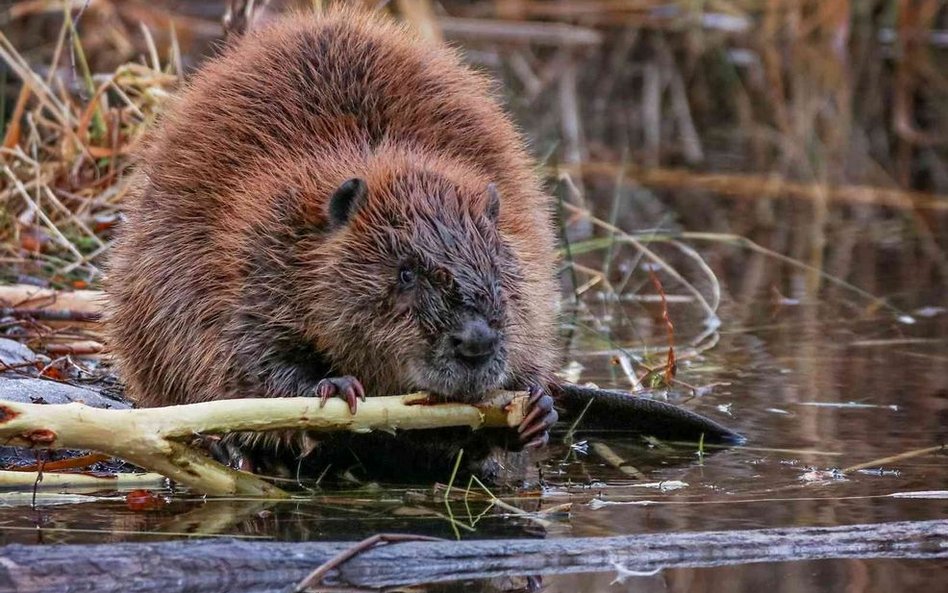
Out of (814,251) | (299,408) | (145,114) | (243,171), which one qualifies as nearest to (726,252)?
(814,251)

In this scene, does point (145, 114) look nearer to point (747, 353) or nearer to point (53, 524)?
point (747, 353)

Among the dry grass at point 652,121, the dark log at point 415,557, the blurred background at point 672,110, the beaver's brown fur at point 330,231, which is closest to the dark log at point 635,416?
the beaver's brown fur at point 330,231

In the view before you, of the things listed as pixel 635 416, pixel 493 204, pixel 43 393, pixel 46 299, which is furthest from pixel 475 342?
pixel 46 299

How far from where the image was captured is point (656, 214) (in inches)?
278

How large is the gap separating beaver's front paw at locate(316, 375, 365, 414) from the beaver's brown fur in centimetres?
11

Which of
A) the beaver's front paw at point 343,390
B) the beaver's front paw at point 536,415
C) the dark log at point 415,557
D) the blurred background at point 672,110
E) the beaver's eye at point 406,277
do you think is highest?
the beaver's eye at point 406,277

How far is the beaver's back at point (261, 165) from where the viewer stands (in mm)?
3588

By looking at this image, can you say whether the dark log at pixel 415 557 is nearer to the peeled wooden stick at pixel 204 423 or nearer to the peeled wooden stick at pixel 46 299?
the peeled wooden stick at pixel 204 423

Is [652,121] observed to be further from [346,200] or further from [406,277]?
[406,277]

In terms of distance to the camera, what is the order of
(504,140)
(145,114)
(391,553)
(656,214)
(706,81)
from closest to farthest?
(391,553) → (504,140) → (145,114) → (656,214) → (706,81)

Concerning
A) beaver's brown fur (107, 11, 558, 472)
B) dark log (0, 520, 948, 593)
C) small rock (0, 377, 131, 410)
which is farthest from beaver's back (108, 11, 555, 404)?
dark log (0, 520, 948, 593)

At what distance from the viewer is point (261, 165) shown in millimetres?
3695

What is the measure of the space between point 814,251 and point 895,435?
257 centimetres

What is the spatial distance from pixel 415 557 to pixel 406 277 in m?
0.81
